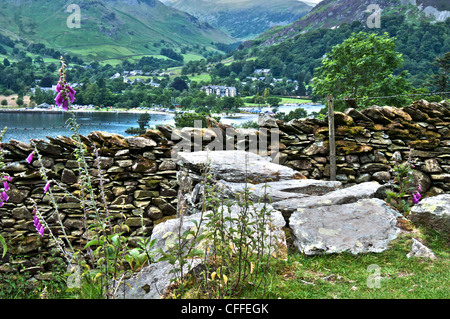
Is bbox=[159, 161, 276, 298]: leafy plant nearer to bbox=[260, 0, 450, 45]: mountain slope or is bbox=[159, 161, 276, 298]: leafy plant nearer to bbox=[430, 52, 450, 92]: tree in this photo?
bbox=[430, 52, 450, 92]: tree

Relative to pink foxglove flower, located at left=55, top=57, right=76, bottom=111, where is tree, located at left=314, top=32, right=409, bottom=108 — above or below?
above

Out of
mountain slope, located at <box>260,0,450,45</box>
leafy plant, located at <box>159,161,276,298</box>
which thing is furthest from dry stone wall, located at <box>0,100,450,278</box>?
mountain slope, located at <box>260,0,450,45</box>

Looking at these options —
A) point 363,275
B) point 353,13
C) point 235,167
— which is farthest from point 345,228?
point 353,13

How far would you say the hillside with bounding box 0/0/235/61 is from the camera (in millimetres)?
93312

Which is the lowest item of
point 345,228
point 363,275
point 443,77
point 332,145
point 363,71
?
point 363,275

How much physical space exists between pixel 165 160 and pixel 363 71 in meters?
26.3

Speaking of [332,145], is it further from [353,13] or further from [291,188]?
[353,13]

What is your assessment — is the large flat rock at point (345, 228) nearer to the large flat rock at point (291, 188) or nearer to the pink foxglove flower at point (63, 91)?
the large flat rock at point (291, 188)

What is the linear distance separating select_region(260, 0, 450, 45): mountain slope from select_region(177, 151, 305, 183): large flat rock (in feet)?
377

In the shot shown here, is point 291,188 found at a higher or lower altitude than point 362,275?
higher

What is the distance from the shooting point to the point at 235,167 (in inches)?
261

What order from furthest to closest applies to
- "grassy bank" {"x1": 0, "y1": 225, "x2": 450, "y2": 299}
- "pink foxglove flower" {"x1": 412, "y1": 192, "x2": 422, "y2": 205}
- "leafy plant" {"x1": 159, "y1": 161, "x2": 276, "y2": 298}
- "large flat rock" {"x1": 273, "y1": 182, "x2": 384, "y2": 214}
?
"pink foxglove flower" {"x1": 412, "y1": 192, "x2": 422, "y2": 205} → "large flat rock" {"x1": 273, "y1": 182, "x2": 384, "y2": 214} → "grassy bank" {"x1": 0, "y1": 225, "x2": 450, "y2": 299} → "leafy plant" {"x1": 159, "y1": 161, "x2": 276, "y2": 298}
